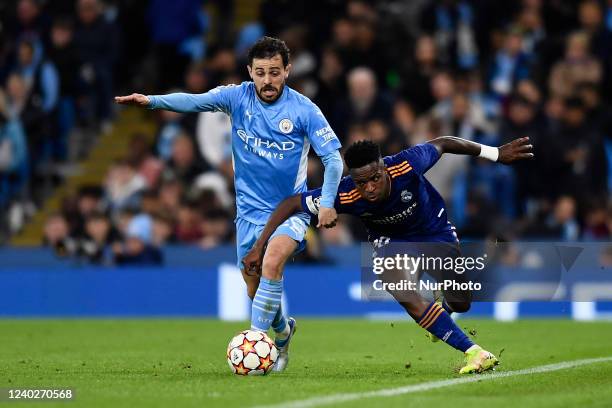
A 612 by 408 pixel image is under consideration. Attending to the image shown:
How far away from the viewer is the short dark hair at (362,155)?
31.2ft

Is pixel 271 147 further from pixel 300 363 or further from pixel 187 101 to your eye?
pixel 300 363

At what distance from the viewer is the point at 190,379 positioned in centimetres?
955

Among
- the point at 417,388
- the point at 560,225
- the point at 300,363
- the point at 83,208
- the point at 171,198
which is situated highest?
the point at 171,198

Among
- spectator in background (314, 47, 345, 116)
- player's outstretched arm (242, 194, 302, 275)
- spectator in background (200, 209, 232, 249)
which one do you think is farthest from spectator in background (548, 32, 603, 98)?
player's outstretched arm (242, 194, 302, 275)

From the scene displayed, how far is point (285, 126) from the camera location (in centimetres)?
1019

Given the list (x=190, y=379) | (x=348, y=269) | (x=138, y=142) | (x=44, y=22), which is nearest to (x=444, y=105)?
(x=348, y=269)

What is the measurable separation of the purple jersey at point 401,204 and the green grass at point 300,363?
1057 mm

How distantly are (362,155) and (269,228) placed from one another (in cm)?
94

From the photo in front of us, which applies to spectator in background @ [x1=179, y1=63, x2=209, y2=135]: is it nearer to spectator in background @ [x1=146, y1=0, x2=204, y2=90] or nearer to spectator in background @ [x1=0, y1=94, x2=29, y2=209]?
spectator in background @ [x1=146, y1=0, x2=204, y2=90]

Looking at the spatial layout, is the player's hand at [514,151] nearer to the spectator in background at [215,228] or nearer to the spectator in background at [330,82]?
the spectator in background at [215,228]

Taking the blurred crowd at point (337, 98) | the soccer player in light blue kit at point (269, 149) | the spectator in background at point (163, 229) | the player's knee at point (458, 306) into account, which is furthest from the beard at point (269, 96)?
the spectator in background at point (163, 229)

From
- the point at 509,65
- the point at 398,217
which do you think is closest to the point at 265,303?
the point at 398,217

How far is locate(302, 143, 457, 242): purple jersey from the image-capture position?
9.88 metres

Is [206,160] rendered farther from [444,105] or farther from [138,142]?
[444,105]
